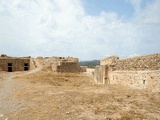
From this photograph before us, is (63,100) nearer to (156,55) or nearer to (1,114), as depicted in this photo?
(1,114)

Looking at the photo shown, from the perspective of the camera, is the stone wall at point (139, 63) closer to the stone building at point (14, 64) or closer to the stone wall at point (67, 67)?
the stone wall at point (67, 67)

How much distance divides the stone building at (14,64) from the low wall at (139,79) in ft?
71.3

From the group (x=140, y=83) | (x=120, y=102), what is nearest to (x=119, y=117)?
(x=120, y=102)

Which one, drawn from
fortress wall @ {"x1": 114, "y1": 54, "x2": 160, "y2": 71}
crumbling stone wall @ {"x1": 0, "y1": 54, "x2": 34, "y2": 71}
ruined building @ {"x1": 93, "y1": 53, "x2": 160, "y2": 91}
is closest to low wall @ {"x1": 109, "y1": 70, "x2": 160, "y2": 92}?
ruined building @ {"x1": 93, "y1": 53, "x2": 160, "y2": 91}

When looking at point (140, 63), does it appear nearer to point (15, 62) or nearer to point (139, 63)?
point (139, 63)

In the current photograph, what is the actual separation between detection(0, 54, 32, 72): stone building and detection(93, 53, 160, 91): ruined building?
2034 cm

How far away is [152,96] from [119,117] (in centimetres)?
440

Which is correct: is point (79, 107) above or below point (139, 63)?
below

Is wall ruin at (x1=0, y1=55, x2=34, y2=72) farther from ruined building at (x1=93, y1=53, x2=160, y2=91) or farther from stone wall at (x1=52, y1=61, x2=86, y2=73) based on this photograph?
A: ruined building at (x1=93, y1=53, x2=160, y2=91)

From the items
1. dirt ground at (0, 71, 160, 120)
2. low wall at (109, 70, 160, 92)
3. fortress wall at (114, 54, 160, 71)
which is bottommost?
dirt ground at (0, 71, 160, 120)

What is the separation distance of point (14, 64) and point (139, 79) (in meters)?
25.3

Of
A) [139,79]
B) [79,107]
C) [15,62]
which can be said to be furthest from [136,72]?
[15,62]

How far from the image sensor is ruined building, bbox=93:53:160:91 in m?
12.7

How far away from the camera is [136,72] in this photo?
14367mm
